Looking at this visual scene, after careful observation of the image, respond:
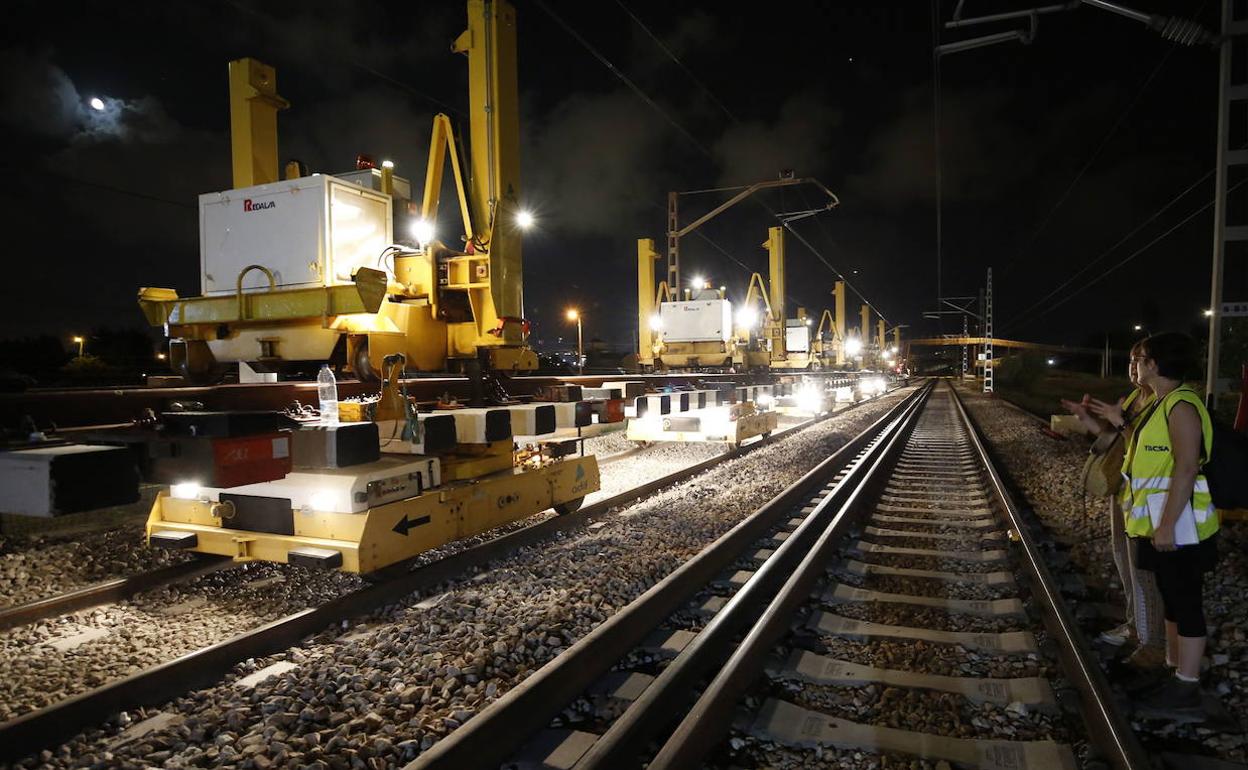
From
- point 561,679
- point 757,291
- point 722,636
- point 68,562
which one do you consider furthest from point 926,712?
point 757,291

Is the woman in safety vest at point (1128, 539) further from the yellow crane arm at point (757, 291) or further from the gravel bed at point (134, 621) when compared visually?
the yellow crane arm at point (757, 291)

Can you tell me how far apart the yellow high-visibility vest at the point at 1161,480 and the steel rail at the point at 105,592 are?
6.10 metres

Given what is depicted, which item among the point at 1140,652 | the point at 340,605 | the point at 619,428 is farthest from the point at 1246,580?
the point at 619,428

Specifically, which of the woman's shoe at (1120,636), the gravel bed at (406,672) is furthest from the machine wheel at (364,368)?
the woman's shoe at (1120,636)

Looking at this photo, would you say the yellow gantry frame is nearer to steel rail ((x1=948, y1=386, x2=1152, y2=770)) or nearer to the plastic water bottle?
the plastic water bottle

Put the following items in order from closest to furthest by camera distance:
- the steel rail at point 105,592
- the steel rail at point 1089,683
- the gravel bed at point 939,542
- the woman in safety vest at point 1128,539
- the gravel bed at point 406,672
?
the steel rail at point 1089,683 < the gravel bed at point 406,672 < the woman in safety vest at point 1128,539 < the steel rail at point 105,592 < the gravel bed at point 939,542

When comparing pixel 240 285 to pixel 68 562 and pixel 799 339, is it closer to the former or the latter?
pixel 68 562

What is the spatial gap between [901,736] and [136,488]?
3637 millimetres

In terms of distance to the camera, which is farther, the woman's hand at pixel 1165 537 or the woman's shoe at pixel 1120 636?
the woman's shoe at pixel 1120 636

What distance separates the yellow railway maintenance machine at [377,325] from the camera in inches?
173

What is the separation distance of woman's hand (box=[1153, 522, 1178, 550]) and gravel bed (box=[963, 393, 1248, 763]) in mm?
773

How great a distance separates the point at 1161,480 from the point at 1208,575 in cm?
273

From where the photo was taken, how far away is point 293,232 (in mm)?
5668

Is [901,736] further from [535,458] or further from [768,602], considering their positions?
[535,458]
